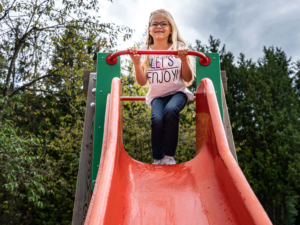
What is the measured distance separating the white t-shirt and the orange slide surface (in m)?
0.51

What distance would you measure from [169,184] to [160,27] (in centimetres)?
150

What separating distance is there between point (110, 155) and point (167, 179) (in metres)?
0.50

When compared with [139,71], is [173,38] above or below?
above

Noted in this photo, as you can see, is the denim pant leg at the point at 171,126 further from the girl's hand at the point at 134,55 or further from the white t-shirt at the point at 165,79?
the girl's hand at the point at 134,55

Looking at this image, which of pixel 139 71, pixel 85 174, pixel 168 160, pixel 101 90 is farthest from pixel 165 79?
pixel 85 174

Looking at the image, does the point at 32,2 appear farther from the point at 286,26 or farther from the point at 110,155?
the point at 286,26

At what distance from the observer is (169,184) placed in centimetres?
169

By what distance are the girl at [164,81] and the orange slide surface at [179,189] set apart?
347 mm

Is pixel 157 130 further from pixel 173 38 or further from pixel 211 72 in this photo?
pixel 173 38

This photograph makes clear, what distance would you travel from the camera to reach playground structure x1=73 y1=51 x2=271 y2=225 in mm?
1188

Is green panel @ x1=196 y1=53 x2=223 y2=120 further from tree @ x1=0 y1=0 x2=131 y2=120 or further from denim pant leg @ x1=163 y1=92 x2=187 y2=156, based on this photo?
tree @ x1=0 y1=0 x2=131 y2=120

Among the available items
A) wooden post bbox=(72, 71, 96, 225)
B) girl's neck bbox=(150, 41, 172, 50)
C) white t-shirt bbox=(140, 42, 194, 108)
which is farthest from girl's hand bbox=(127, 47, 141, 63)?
wooden post bbox=(72, 71, 96, 225)

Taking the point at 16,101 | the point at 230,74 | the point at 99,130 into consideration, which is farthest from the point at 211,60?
the point at 230,74

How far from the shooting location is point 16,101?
5.55 metres
